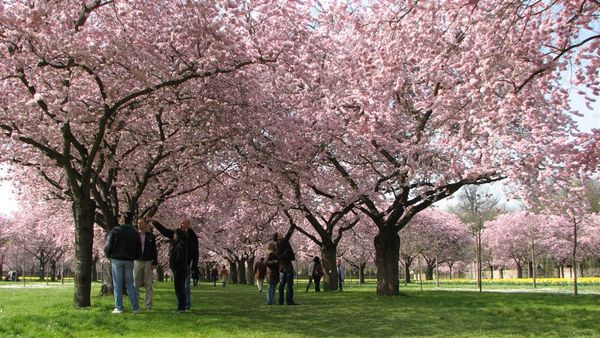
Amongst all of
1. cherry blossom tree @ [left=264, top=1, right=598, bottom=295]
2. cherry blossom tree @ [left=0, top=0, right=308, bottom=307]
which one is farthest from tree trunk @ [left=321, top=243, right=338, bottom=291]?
cherry blossom tree @ [left=0, top=0, right=308, bottom=307]

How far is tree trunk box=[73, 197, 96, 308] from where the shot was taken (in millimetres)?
11703

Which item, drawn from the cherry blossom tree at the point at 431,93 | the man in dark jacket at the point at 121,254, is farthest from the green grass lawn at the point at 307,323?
the cherry blossom tree at the point at 431,93

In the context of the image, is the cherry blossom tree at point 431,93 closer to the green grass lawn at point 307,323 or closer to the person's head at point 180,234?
the green grass lawn at point 307,323

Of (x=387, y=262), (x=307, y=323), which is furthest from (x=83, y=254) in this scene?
(x=387, y=262)

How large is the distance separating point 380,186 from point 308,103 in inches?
159

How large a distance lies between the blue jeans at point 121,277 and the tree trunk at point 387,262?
10.5 m

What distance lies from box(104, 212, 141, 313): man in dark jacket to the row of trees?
79.2 inches

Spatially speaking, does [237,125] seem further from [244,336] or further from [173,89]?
[244,336]

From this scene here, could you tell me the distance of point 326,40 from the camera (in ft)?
52.2

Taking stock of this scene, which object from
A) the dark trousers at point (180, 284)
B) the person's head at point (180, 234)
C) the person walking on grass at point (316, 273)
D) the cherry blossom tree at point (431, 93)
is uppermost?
the cherry blossom tree at point (431, 93)

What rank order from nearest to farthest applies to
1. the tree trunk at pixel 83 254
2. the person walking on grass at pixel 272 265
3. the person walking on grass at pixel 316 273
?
the tree trunk at pixel 83 254 < the person walking on grass at pixel 272 265 < the person walking on grass at pixel 316 273

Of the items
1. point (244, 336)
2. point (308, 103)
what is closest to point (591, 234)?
point (308, 103)

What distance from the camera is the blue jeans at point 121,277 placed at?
10.1 meters

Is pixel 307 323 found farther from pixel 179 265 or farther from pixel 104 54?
pixel 104 54
